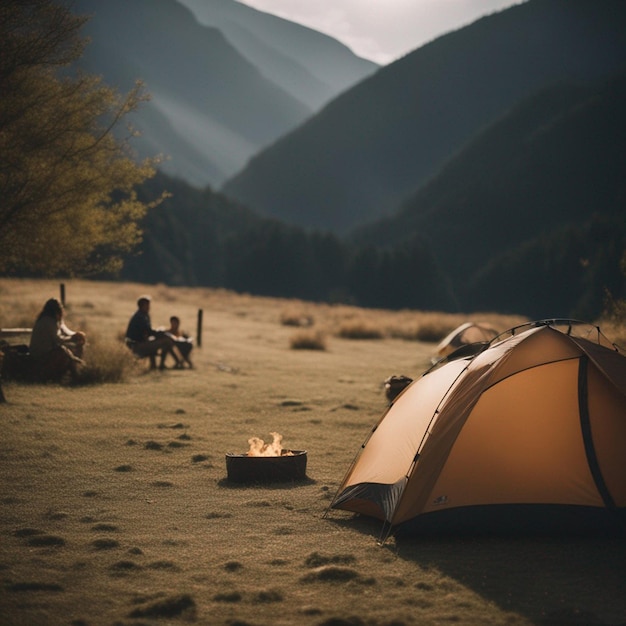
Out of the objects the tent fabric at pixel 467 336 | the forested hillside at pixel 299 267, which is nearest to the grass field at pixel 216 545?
the tent fabric at pixel 467 336

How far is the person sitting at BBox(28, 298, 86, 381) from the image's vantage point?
51.7ft

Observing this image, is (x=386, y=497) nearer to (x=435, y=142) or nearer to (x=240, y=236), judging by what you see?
(x=240, y=236)

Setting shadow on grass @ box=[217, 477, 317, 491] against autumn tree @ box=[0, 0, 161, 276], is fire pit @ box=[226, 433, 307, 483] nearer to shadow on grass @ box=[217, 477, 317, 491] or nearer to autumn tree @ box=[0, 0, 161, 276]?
shadow on grass @ box=[217, 477, 317, 491]

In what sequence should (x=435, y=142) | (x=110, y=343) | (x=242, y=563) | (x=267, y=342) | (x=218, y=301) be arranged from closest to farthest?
(x=242, y=563)
(x=110, y=343)
(x=267, y=342)
(x=218, y=301)
(x=435, y=142)

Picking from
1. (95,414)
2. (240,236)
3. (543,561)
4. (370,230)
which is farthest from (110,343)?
(370,230)

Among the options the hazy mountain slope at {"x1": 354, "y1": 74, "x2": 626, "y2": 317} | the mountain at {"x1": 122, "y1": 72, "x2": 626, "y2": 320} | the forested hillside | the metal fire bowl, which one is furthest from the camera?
the hazy mountain slope at {"x1": 354, "y1": 74, "x2": 626, "y2": 317}

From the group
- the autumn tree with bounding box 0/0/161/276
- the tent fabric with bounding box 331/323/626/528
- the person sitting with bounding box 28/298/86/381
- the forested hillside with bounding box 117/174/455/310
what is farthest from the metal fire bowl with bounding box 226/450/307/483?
the forested hillside with bounding box 117/174/455/310

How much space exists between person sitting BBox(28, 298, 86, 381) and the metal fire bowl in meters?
7.17

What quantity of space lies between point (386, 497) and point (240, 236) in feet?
413

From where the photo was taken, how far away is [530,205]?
484 ft

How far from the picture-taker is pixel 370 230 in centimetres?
16188

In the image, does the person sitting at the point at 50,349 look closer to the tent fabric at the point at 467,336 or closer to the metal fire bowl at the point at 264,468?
the metal fire bowl at the point at 264,468

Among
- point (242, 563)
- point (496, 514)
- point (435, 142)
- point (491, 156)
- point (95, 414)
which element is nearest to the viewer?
point (242, 563)

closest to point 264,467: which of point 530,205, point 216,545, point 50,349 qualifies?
point 216,545
